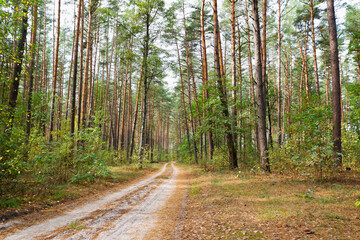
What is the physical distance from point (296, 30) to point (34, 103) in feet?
81.7

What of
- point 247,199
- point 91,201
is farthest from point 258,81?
point 91,201

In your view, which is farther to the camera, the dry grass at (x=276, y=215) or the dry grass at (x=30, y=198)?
the dry grass at (x=30, y=198)

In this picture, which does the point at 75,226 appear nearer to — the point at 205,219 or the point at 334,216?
the point at 205,219

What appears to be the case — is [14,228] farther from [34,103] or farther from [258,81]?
[258,81]

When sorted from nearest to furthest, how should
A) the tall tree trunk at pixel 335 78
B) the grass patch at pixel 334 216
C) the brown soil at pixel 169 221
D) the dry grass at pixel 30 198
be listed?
the brown soil at pixel 169 221, the grass patch at pixel 334 216, the dry grass at pixel 30 198, the tall tree trunk at pixel 335 78

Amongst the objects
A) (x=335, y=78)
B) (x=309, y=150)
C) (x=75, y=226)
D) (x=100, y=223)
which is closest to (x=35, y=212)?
(x=75, y=226)

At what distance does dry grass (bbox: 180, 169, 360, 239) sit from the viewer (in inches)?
128

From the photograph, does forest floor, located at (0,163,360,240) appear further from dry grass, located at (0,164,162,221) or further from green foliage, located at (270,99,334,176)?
green foliage, located at (270,99,334,176)

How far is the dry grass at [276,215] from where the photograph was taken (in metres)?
3.26

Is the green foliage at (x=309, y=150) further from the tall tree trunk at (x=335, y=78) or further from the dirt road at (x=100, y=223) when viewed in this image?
the dirt road at (x=100, y=223)

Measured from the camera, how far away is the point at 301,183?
25.1ft

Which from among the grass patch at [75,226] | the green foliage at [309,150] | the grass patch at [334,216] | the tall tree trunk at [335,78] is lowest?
the grass patch at [75,226]

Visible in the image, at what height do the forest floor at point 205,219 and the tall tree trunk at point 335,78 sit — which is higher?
the tall tree trunk at point 335,78

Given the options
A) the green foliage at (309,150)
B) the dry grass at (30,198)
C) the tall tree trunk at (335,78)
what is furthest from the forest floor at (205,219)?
the tall tree trunk at (335,78)
